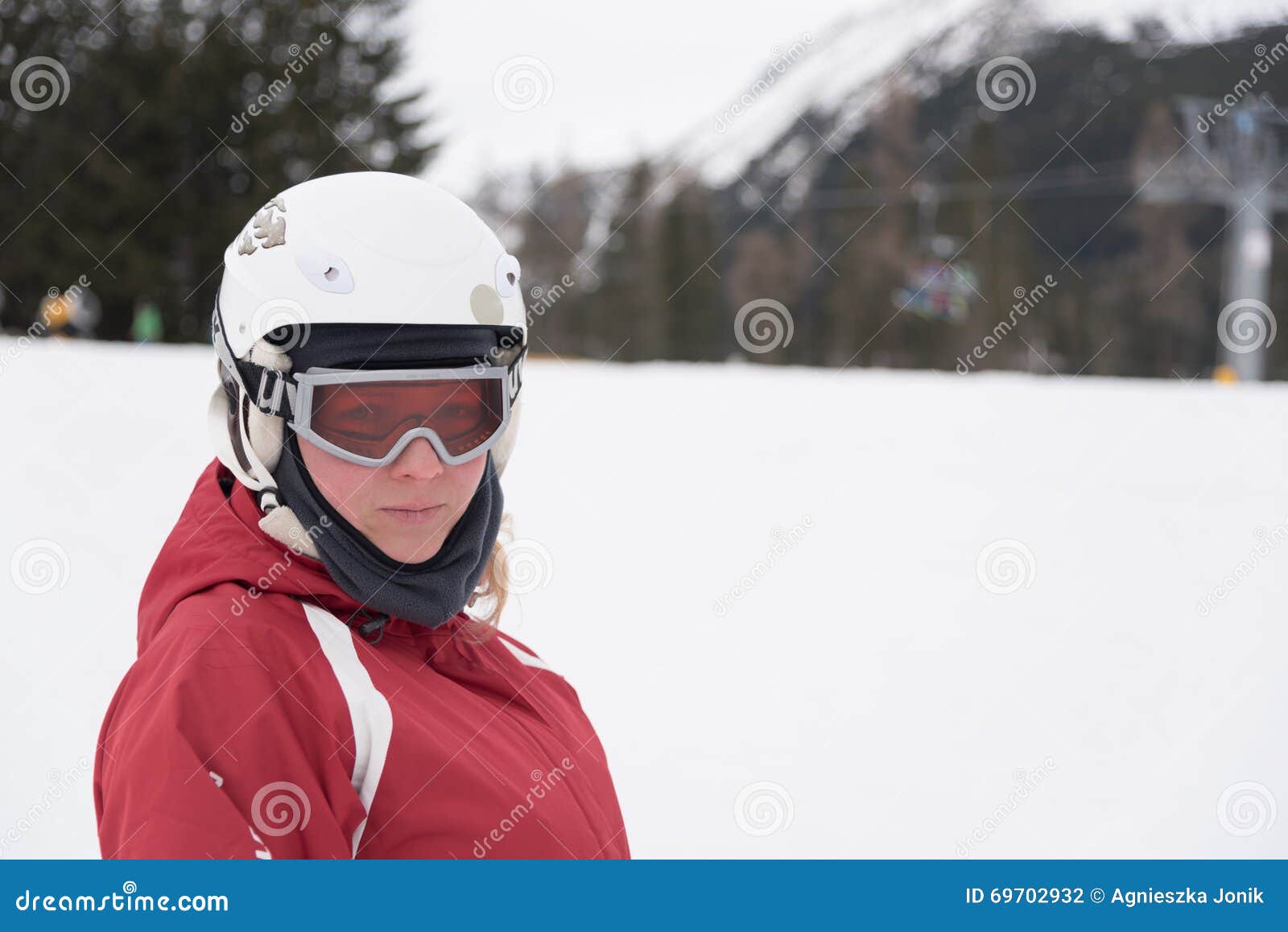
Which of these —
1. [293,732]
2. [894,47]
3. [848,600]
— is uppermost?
[894,47]

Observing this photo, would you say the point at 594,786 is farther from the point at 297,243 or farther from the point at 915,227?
the point at 915,227

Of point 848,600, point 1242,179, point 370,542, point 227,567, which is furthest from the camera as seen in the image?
point 1242,179

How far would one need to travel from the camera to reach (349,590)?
1.39 metres

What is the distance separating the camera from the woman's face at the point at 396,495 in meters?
1.46

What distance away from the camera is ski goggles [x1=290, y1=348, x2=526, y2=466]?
1466mm

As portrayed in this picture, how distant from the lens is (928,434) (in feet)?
28.9

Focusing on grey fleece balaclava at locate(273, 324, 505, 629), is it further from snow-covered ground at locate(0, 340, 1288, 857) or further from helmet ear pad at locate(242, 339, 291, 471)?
snow-covered ground at locate(0, 340, 1288, 857)

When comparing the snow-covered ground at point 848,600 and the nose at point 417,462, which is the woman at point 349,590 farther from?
the snow-covered ground at point 848,600

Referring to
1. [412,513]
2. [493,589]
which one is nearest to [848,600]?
[493,589]

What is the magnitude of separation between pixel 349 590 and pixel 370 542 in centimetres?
9

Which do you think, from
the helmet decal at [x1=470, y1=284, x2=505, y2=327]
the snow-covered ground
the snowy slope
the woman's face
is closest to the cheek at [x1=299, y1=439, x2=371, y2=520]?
the woman's face

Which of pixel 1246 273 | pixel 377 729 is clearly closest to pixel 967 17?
pixel 1246 273

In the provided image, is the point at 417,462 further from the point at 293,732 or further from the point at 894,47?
the point at 894,47

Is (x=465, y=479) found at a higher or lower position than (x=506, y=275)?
lower
